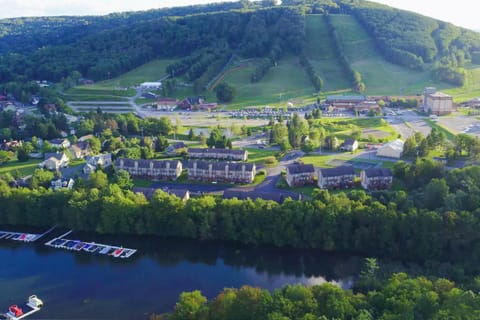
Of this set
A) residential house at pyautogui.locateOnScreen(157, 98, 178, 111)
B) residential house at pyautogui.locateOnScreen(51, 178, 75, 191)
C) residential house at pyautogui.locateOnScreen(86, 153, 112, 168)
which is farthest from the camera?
residential house at pyautogui.locateOnScreen(157, 98, 178, 111)

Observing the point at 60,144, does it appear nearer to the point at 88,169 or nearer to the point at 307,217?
the point at 88,169

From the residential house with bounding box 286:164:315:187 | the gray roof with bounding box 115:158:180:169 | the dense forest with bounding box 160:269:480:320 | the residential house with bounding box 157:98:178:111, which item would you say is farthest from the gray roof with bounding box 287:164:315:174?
the residential house with bounding box 157:98:178:111

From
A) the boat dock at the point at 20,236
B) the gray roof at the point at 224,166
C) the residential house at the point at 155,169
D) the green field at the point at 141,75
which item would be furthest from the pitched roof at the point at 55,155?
the green field at the point at 141,75

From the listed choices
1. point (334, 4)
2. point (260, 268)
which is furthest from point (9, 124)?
point (334, 4)

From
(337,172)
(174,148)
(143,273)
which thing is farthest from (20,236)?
(337,172)

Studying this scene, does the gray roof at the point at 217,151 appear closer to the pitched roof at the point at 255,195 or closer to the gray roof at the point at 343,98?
the pitched roof at the point at 255,195

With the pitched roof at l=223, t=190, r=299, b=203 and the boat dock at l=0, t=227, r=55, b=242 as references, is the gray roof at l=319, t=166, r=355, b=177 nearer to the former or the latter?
the pitched roof at l=223, t=190, r=299, b=203

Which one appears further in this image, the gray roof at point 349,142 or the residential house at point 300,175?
the gray roof at point 349,142
